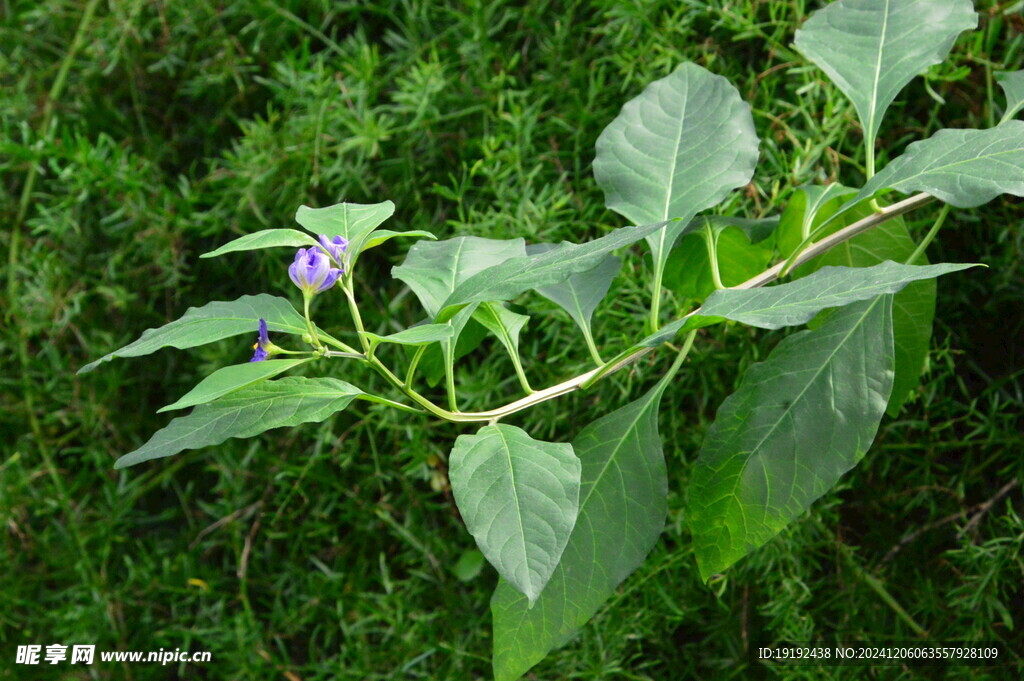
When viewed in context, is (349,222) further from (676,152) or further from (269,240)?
(676,152)

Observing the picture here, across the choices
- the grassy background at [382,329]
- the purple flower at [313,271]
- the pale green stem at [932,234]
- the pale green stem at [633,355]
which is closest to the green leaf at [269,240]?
the purple flower at [313,271]

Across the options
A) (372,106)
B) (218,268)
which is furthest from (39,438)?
(372,106)

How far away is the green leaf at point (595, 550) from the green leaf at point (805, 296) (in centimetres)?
12

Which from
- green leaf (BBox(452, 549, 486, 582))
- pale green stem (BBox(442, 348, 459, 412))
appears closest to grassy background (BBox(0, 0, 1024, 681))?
green leaf (BBox(452, 549, 486, 582))

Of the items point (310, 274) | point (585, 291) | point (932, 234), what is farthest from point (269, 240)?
point (932, 234)

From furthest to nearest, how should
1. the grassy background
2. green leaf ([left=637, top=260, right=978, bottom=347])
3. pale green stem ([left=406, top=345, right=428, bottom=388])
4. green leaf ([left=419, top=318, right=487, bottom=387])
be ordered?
the grassy background, green leaf ([left=419, top=318, right=487, bottom=387]), pale green stem ([left=406, top=345, right=428, bottom=388]), green leaf ([left=637, top=260, right=978, bottom=347])

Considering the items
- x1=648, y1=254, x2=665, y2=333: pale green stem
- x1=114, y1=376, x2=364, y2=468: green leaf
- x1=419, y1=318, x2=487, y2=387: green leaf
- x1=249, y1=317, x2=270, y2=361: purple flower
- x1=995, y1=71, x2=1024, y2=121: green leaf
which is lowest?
x1=419, y1=318, x2=487, y2=387: green leaf

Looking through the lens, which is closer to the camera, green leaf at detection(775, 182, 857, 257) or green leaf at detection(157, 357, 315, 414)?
green leaf at detection(157, 357, 315, 414)

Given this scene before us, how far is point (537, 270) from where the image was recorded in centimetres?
47

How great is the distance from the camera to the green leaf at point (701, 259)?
674 millimetres

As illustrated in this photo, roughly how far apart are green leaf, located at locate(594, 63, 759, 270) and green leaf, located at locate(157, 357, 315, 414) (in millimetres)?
286

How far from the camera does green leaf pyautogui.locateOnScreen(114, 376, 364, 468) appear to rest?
455 millimetres

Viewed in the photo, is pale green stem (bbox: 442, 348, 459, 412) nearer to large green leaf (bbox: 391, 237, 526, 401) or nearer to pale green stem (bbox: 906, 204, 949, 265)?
large green leaf (bbox: 391, 237, 526, 401)

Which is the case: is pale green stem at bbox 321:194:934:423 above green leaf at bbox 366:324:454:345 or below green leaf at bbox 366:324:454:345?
below
